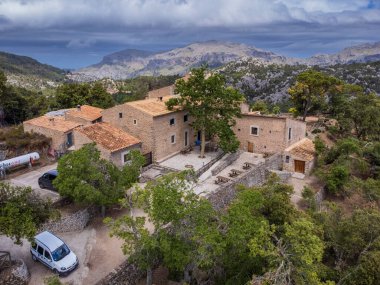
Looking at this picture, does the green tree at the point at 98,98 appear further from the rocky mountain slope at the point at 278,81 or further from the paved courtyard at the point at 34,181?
the rocky mountain slope at the point at 278,81

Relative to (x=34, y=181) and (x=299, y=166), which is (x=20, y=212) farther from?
(x=299, y=166)

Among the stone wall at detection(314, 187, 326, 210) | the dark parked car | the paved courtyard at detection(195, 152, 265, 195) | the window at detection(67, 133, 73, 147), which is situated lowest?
the stone wall at detection(314, 187, 326, 210)

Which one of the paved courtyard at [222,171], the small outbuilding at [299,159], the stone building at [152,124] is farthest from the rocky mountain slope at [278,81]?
the stone building at [152,124]

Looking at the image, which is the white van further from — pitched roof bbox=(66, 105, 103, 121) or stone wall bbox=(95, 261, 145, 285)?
pitched roof bbox=(66, 105, 103, 121)

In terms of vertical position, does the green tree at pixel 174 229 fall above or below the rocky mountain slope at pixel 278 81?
above

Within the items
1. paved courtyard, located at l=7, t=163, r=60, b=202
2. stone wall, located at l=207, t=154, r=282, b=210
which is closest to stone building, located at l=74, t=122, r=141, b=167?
paved courtyard, located at l=7, t=163, r=60, b=202

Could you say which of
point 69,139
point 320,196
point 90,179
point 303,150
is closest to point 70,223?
point 90,179
